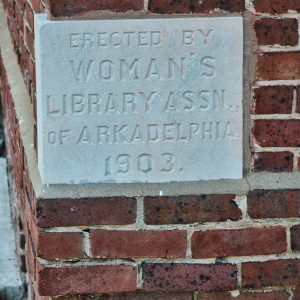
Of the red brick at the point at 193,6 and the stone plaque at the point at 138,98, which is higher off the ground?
the red brick at the point at 193,6

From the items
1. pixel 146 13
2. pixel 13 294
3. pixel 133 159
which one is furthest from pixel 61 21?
pixel 13 294

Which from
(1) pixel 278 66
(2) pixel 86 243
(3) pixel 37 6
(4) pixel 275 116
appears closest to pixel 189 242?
(2) pixel 86 243

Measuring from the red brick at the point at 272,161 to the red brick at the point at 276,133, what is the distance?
0.03 m

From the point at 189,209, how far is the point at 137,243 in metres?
0.16

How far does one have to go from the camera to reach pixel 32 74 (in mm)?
2561

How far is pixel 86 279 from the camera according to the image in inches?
91.4

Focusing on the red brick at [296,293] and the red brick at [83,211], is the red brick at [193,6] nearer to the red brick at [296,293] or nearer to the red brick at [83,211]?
the red brick at [83,211]

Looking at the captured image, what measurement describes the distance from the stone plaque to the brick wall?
0.06 metres

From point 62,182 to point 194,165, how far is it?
1.09ft

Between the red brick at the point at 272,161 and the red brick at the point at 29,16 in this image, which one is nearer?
the red brick at the point at 272,161

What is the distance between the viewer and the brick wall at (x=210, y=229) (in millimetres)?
2262

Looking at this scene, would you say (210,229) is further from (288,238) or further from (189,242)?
(288,238)

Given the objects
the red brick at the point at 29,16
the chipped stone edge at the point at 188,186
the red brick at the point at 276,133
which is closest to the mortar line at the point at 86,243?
the chipped stone edge at the point at 188,186

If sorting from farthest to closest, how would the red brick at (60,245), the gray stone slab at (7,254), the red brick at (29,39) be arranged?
the gray stone slab at (7,254) → the red brick at (29,39) → the red brick at (60,245)
